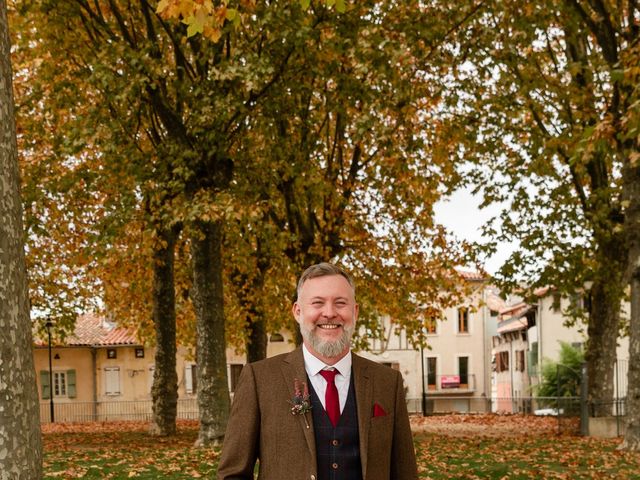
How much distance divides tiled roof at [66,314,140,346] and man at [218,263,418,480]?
2291 inches

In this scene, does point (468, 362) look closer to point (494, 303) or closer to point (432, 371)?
point (432, 371)

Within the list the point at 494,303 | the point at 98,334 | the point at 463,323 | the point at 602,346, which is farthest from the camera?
the point at 494,303

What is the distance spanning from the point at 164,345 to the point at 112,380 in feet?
134

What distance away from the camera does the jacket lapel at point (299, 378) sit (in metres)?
4.08

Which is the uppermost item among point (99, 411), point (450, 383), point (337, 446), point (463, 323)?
point (337, 446)

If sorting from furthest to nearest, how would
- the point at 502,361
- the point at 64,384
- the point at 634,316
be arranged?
the point at 502,361
the point at 64,384
the point at 634,316

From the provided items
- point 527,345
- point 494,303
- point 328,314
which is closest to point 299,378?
point 328,314

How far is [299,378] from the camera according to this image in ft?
13.9

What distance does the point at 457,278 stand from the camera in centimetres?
2873

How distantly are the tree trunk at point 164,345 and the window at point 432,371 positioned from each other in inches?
2002

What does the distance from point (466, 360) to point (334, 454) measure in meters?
71.9

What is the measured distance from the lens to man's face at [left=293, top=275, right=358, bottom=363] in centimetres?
418

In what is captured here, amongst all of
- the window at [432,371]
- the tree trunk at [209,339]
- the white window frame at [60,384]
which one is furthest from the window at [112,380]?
the tree trunk at [209,339]

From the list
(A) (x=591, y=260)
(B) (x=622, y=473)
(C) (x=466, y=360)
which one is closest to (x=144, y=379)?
(C) (x=466, y=360)
